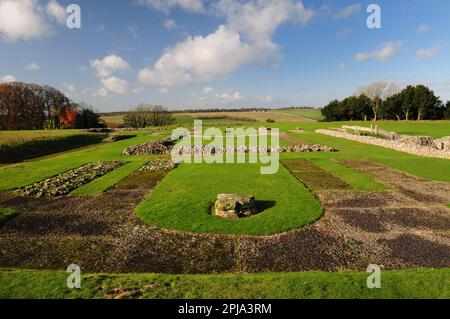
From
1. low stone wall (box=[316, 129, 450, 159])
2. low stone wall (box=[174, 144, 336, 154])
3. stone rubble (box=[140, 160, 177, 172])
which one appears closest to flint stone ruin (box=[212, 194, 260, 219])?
stone rubble (box=[140, 160, 177, 172])

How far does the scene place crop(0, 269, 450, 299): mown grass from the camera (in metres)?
6.92

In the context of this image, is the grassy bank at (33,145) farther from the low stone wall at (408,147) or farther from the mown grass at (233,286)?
the low stone wall at (408,147)

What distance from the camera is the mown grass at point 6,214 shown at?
43.1 ft

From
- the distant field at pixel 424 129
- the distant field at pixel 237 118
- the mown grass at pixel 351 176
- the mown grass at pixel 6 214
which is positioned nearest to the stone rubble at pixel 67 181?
the mown grass at pixel 6 214

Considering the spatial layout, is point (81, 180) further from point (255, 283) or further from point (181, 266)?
point (255, 283)

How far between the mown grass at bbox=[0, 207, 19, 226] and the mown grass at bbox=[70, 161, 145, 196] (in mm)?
3322

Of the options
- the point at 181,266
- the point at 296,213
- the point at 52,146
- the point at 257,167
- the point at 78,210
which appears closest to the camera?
the point at 181,266

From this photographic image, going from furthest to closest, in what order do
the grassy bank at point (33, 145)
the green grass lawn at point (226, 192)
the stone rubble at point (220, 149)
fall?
the grassy bank at point (33, 145), the stone rubble at point (220, 149), the green grass lawn at point (226, 192)

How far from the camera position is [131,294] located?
22.8ft

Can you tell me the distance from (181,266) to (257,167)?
1671 cm

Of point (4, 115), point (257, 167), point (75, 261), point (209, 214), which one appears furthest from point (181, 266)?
point (4, 115)

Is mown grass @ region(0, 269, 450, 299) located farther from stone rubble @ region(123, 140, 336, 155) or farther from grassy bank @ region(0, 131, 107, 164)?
grassy bank @ region(0, 131, 107, 164)

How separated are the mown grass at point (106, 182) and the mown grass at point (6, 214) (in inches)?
131
